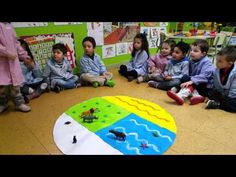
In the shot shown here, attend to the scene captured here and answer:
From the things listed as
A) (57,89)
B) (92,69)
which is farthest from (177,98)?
(57,89)

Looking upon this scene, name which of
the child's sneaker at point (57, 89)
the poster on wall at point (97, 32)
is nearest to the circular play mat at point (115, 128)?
the child's sneaker at point (57, 89)

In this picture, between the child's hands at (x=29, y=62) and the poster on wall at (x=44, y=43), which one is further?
the poster on wall at (x=44, y=43)

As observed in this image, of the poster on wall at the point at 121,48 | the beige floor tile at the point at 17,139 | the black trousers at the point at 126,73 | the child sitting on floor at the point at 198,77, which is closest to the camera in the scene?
the beige floor tile at the point at 17,139

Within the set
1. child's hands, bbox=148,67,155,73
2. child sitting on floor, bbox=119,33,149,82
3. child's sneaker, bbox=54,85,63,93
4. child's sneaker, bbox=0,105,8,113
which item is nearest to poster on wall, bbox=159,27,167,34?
child sitting on floor, bbox=119,33,149,82

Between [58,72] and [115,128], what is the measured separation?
1054 mm

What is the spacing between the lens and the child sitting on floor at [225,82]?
1.61 meters

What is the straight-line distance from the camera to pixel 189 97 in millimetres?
1879

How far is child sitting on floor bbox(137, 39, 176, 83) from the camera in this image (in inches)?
89.6

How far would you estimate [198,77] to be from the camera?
1865mm

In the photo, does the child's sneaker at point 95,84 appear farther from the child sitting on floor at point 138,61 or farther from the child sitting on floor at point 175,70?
the child sitting on floor at point 175,70
